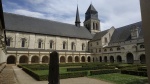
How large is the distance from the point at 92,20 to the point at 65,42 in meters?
19.5

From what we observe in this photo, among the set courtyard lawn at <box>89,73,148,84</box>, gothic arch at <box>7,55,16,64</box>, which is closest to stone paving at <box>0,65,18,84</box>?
courtyard lawn at <box>89,73,148,84</box>

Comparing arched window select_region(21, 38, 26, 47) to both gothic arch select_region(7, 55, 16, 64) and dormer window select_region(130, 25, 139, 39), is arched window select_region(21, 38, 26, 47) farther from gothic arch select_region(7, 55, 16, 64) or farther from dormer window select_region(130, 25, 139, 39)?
dormer window select_region(130, 25, 139, 39)

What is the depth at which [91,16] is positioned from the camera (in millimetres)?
58500

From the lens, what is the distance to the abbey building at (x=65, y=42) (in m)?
35.9

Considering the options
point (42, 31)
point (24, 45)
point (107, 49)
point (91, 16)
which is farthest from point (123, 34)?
point (24, 45)

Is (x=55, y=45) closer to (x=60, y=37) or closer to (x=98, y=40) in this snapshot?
(x=60, y=37)

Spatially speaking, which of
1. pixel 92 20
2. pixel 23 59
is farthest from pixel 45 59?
pixel 92 20

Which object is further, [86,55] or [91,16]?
[91,16]

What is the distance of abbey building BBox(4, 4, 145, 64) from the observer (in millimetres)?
35906

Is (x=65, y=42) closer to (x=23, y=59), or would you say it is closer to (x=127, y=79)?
(x=23, y=59)

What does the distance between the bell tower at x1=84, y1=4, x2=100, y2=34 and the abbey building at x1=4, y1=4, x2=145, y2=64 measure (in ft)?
18.5

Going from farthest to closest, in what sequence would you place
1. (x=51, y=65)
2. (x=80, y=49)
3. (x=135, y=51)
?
(x=80, y=49) → (x=135, y=51) → (x=51, y=65)

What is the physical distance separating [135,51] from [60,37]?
24556mm

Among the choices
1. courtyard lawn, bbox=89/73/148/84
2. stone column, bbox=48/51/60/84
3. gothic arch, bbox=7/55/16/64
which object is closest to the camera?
stone column, bbox=48/51/60/84
